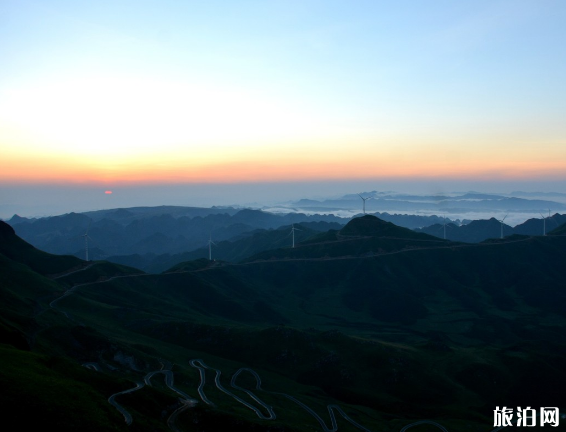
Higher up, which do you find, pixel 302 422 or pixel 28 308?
pixel 28 308

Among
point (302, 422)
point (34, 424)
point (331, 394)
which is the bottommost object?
point (331, 394)

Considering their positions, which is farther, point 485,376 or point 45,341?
point 485,376

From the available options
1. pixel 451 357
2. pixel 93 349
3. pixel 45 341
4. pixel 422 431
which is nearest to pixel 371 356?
pixel 451 357

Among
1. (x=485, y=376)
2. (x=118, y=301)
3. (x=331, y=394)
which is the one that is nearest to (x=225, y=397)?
(x=331, y=394)

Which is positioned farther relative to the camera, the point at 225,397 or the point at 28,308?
the point at 28,308

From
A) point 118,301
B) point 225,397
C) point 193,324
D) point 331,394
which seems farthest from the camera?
point 118,301

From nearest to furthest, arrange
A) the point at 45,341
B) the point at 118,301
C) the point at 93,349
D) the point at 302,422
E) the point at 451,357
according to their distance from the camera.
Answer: the point at 302,422 → the point at 45,341 → the point at 93,349 → the point at 451,357 → the point at 118,301

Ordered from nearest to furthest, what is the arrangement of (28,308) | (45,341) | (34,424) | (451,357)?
(34,424)
(45,341)
(28,308)
(451,357)

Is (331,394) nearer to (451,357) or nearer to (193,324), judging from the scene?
(451,357)

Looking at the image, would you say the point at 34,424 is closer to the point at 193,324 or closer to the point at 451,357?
the point at 193,324
